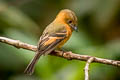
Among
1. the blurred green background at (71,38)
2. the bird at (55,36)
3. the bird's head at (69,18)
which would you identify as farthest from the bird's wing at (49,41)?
the bird's head at (69,18)

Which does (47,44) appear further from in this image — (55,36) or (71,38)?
(71,38)

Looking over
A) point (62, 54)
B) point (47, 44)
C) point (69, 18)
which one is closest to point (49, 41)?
point (47, 44)

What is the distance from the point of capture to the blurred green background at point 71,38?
228 inches

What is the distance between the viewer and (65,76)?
568 cm

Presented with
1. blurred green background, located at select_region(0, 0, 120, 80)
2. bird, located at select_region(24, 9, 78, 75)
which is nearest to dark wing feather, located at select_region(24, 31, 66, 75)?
bird, located at select_region(24, 9, 78, 75)

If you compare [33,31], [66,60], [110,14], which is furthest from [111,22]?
[66,60]

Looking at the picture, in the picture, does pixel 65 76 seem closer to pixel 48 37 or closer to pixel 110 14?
pixel 48 37

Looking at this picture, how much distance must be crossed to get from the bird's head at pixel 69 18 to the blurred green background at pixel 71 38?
0.25m

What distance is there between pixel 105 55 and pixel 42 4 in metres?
3.65

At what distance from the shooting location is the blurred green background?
580 centimetres

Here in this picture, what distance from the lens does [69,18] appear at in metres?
6.64

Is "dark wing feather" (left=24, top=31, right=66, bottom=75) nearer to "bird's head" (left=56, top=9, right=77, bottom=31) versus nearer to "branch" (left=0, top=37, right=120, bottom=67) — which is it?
"branch" (left=0, top=37, right=120, bottom=67)

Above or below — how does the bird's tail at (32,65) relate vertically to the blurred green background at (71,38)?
below

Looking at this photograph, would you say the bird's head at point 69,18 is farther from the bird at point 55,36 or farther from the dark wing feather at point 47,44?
the dark wing feather at point 47,44
